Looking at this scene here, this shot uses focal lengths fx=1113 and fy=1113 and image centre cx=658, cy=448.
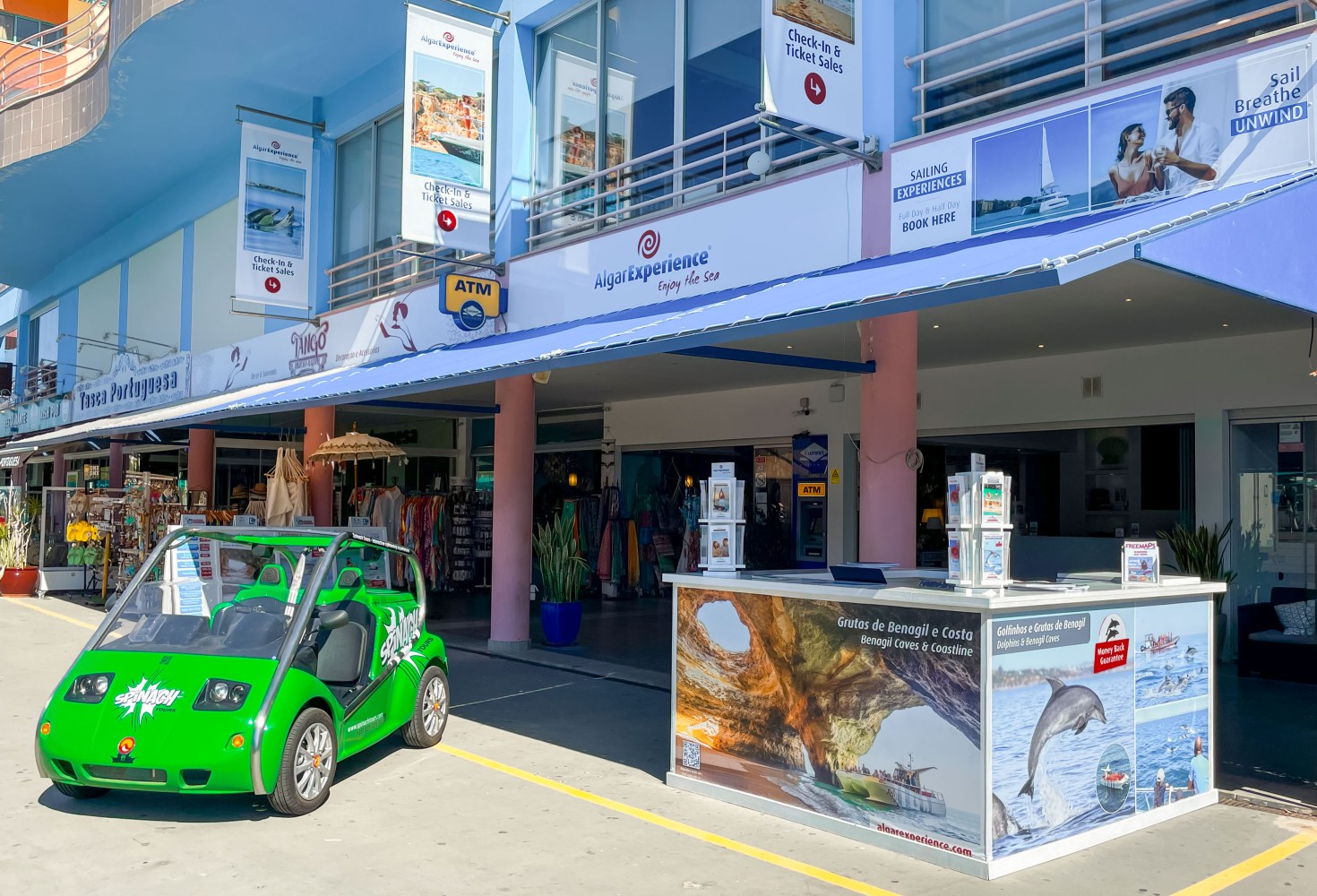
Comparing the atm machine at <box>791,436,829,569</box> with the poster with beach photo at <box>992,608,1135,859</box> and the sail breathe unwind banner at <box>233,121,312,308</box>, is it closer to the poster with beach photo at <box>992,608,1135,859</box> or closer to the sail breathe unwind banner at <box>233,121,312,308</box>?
the sail breathe unwind banner at <box>233,121,312,308</box>

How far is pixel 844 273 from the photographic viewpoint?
8047mm

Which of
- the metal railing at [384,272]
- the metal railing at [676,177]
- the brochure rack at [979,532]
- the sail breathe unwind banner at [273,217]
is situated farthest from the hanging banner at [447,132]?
the brochure rack at [979,532]

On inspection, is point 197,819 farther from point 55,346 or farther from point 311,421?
point 55,346

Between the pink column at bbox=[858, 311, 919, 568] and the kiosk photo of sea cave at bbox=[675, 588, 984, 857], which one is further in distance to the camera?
the pink column at bbox=[858, 311, 919, 568]

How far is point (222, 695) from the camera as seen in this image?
593cm

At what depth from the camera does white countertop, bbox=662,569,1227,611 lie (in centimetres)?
521

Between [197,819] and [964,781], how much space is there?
399 cm

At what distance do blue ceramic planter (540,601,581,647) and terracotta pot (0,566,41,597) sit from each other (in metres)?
11.8

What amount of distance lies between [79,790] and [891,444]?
5874 millimetres

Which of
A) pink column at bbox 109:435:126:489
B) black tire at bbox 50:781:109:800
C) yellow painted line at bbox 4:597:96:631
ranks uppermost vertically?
pink column at bbox 109:435:126:489

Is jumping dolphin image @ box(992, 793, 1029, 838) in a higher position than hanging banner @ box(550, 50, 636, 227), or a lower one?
lower

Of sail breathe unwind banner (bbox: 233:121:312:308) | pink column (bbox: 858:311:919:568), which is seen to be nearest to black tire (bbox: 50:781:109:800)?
pink column (bbox: 858:311:919:568)

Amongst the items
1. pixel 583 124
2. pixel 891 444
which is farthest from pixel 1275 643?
pixel 583 124

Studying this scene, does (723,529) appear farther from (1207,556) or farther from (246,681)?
(1207,556)
